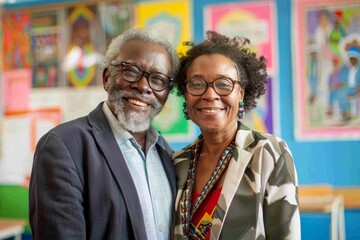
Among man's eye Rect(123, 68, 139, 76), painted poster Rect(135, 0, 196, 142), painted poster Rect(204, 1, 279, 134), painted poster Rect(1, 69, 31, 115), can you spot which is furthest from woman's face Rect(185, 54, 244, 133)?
painted poster Rect(1, 69, 31, 115)

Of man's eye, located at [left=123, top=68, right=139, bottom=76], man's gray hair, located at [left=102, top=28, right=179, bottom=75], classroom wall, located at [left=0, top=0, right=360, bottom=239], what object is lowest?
classroom wall, located at [left=0, top=0, right=360, bottom=239]

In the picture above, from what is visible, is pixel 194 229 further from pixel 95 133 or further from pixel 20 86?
pixel 20 86

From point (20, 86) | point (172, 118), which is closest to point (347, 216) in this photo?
point (172, 118)

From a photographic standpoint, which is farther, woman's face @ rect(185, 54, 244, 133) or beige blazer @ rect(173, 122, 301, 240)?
woman's face @ rect(185, 54, 244, 133)

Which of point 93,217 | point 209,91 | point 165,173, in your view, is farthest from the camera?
point 165,173

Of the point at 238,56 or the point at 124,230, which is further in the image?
the point at 238,56

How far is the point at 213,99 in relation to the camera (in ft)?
4.98

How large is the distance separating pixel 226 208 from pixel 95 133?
53 centimetres

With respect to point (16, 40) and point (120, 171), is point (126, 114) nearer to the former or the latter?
point (120, 171)

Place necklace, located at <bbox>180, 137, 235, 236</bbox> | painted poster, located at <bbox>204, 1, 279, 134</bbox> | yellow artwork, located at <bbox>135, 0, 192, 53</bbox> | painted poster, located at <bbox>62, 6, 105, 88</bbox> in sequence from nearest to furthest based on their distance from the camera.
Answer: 1. necklace, located at <bbox>180, 137, 235, 236</bbox>
2. painted poster, located at <bbox>204, 1, 279, 134</bbox>
3. yellow artwork, located at <bbox>135, 0, 192, 53</bbox>
4. painted poster, located at <bbox>62, 6, 105, 88</bbox>

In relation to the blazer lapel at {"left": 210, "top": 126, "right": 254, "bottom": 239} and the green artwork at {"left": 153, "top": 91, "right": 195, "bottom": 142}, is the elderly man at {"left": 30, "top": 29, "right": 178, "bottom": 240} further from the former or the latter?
the green artwork at {"left": 153, "top": 91, "right": 195, "bottom": 142}

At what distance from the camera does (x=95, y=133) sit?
1.42 meters

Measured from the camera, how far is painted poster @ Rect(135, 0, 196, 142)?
3137mm

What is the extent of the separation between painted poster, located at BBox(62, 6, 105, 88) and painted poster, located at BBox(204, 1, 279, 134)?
1.09 metres
